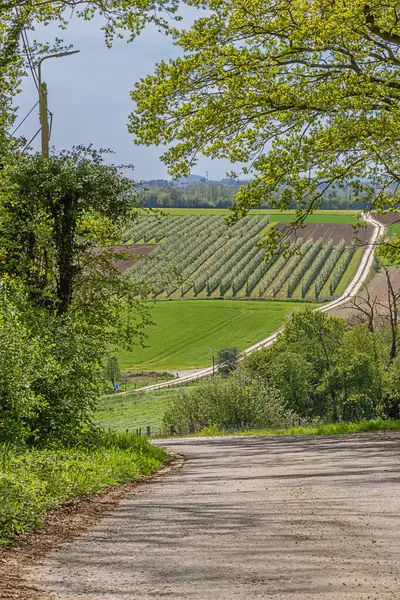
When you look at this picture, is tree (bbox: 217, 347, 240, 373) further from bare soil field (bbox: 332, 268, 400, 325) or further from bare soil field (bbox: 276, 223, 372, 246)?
bare soil field (bbox: 276, 223, 372, 246)

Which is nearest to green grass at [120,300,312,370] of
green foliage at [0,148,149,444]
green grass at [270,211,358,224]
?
green grass at [270,211,358,224]

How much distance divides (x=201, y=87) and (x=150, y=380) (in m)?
94.3

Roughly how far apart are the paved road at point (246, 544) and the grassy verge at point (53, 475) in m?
0.66

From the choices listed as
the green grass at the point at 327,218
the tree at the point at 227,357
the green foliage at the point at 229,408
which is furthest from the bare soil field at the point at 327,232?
the green foliage at the point at 229,408

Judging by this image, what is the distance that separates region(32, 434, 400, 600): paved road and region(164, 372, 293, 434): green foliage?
5927 centimetres

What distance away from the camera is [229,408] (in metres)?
74.7

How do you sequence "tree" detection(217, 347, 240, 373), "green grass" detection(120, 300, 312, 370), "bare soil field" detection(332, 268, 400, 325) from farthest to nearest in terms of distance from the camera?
"green grass" detection(120, 300, 312, 370), "tree" detection(217, 347, 240, 373), "bare soil field" detection(332, 268, 400, 325)

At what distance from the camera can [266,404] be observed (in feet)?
241

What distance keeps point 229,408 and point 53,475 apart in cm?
6333

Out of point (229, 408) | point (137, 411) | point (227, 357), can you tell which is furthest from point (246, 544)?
point (227, 357)

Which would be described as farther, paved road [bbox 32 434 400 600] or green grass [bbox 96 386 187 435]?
green grass [bbox 96 386 187 435]

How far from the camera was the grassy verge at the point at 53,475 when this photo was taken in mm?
8984

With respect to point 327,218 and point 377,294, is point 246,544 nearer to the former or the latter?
point 377,294

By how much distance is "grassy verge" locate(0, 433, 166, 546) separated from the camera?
898 centimetres
